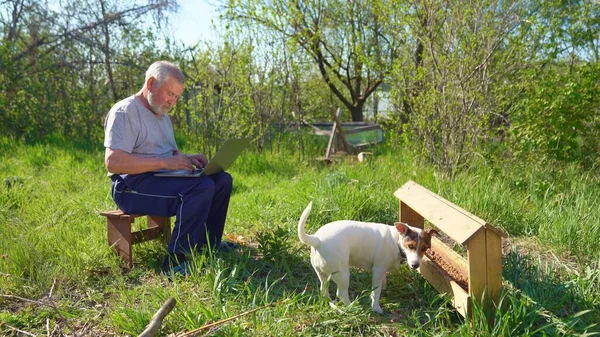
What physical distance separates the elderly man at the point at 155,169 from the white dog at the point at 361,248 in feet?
3.33

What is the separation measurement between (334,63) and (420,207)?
35.2 ft

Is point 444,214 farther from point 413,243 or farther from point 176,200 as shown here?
point 176,200

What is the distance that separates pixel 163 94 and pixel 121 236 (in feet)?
3.97

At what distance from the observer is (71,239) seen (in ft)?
14.6

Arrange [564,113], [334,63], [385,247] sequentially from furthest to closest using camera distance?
[334,63], [564,113], [385,247]

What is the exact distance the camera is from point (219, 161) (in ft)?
13.3

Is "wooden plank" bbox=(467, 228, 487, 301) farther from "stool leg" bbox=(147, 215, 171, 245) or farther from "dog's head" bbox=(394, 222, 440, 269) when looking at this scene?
"stool leg" bbox=(147, 215, 171, 245)

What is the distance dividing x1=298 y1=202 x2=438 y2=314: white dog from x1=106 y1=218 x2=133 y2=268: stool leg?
1.64 meters

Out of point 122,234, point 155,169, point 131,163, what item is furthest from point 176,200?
point 122,234

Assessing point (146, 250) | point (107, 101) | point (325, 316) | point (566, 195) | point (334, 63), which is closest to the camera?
point (325, 316)

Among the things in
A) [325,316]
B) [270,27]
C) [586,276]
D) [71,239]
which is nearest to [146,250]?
[71,239]

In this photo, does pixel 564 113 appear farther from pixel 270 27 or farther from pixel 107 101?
pixel 107 101

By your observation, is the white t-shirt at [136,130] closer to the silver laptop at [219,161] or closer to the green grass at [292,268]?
the silver laptop at [219,161]

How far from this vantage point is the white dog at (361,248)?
316 cm
